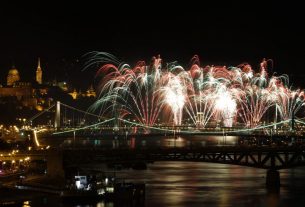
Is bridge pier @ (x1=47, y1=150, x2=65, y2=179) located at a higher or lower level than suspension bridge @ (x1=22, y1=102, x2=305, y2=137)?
lower

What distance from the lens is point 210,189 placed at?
5531 cm

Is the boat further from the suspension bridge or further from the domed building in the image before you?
the domed building

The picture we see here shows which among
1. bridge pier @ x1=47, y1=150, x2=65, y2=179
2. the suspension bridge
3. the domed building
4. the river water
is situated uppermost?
the domed building

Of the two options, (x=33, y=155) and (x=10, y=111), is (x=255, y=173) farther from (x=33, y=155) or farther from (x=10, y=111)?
(x=10, y=111)

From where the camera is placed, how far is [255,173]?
7131cm

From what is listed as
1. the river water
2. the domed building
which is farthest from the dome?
the river water

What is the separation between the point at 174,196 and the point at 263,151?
10.2 meters

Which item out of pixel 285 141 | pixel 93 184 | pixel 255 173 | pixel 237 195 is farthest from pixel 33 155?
pixel 285 141

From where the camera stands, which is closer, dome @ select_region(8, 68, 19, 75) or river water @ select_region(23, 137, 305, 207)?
river water @ select_region(23, 137, 305, 207)

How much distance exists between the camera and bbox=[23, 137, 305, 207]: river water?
155ft

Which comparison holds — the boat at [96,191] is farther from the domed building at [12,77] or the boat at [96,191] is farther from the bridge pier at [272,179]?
the domed building at [12,77]

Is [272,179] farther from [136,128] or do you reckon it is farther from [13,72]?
[13,72]

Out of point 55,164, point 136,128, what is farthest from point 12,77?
point 55,164

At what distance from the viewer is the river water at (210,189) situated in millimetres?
47281
